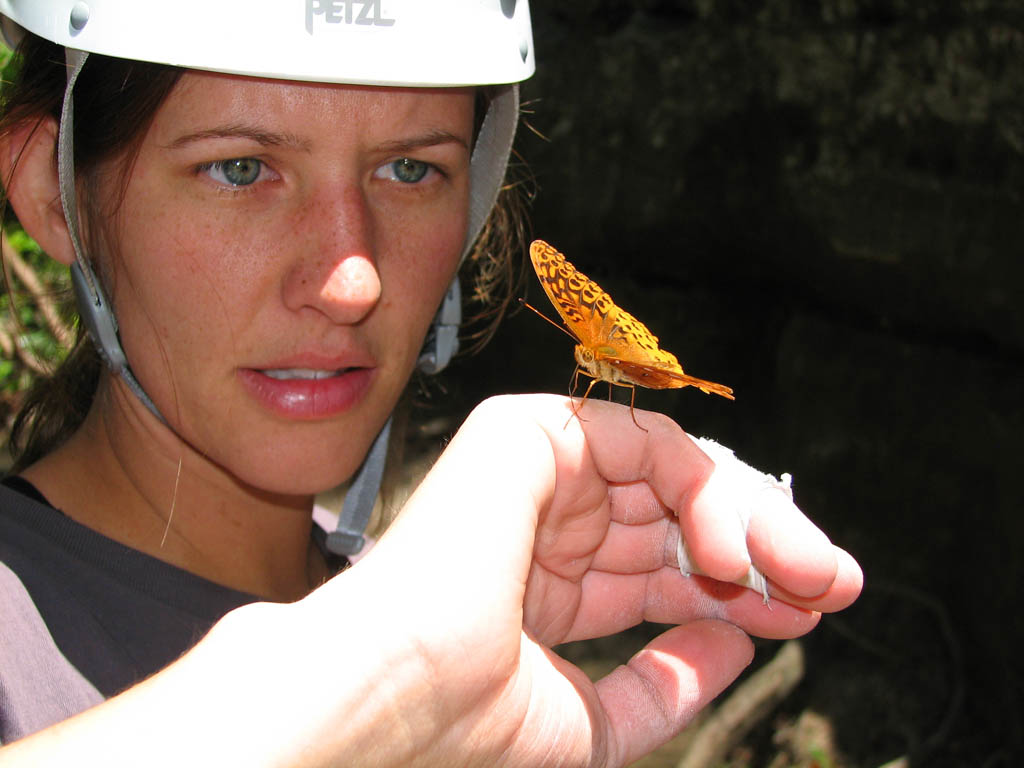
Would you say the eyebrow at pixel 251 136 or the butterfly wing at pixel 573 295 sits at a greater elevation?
the eyebrow at pixel 251 136

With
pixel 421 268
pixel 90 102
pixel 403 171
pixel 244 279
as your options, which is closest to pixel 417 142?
pixel 403 171

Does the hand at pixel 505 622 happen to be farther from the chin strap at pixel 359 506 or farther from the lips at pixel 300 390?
the chin strap at pixel 359 506

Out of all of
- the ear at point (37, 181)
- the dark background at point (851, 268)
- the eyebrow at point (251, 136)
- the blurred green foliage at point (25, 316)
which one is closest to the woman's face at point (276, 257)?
the eyebrow at point (251, 136)

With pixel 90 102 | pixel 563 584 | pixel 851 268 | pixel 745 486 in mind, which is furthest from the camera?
pixel 851 268

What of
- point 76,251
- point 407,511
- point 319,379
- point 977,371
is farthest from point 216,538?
point 977,371

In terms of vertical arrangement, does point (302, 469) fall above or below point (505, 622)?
below

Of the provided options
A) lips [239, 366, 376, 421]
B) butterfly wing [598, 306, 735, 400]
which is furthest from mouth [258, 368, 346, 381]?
butterfly wing [598, 306, 735, 400]

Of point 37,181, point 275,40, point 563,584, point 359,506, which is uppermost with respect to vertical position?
point 275,40

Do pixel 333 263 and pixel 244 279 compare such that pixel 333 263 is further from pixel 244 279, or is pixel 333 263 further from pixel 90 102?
pixel 90 102
